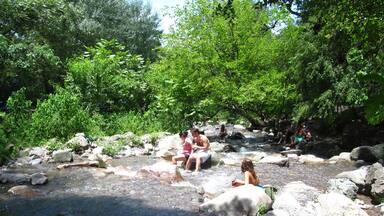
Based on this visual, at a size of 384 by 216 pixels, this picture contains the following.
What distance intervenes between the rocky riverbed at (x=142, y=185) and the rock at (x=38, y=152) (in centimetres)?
84

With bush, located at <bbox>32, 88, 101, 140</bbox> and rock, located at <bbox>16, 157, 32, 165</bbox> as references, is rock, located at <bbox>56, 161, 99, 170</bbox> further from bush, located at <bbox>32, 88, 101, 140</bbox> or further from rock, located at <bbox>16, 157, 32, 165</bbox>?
bush, located at <bbox>32, 88, 101, 140</bbox>

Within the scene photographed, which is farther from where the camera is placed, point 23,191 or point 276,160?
point 276,160

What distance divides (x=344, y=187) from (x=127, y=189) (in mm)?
5081

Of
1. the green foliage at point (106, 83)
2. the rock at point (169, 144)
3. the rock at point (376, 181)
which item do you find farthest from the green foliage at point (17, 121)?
the rock at point (376, 181)

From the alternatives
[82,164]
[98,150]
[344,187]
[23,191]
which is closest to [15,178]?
[23,191]

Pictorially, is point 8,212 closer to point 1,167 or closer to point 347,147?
point 1,167

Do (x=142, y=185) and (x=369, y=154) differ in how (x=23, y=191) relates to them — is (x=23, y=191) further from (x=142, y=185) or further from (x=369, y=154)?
(x=369, y=154)

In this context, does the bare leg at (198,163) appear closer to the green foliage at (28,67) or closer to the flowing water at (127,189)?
the flowing water at (127,189)

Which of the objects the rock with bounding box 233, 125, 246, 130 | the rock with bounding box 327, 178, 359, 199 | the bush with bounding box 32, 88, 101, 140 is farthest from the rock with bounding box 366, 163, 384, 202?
the rock with bounding box 233, 125, 246, 130

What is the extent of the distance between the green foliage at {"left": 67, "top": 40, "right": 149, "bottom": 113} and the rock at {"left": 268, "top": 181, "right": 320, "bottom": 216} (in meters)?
14.9

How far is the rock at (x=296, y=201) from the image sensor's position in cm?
774

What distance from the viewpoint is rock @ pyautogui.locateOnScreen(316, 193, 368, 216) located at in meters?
7.50

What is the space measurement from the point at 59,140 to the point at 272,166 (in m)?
8.43

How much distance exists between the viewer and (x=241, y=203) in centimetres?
757
